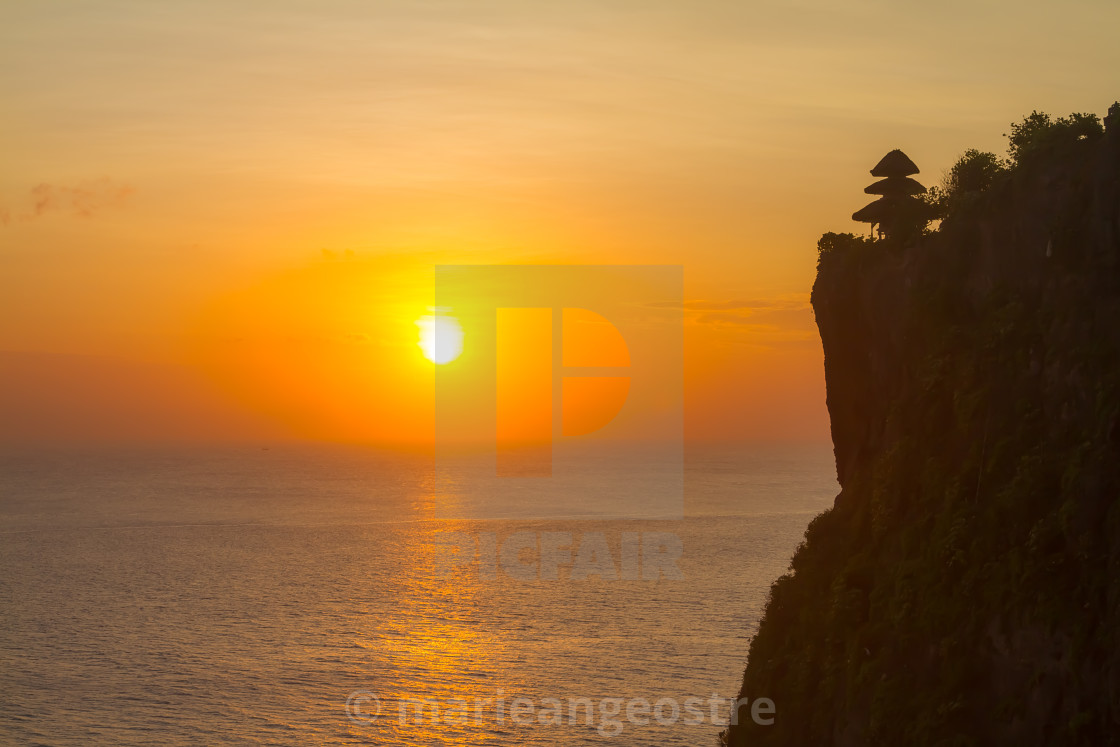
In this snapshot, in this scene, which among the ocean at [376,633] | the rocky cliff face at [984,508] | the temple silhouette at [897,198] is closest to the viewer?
the rocky cliff face at [984,508]

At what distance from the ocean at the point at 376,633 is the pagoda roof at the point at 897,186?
3959 centimetres

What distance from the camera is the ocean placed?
67062 mm

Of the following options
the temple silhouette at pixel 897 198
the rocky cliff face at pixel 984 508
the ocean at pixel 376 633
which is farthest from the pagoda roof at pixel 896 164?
the ocean at pixel 376 633

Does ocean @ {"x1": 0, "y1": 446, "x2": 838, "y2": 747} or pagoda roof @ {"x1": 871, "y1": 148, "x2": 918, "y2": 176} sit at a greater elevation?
pagoda roof @ {"x1": 871, "y1": 148, "x2": 918, "y2": 176}

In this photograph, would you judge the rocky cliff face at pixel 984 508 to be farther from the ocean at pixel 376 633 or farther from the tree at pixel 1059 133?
the ocean at pixel 376 633

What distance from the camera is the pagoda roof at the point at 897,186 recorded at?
39.8 meters

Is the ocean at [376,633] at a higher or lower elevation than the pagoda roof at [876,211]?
lower

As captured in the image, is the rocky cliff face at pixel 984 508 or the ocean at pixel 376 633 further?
the ocean at pixel 376 633

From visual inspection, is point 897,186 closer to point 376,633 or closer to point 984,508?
point 984,508

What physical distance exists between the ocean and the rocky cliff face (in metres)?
31.3

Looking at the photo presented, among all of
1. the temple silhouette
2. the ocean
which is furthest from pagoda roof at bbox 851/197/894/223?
the ocean

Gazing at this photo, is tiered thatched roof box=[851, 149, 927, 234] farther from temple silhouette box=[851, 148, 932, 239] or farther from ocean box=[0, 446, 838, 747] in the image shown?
ocean box=[0, 446, 838, 747]

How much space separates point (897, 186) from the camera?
39781mm

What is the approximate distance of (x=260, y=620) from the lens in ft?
321
